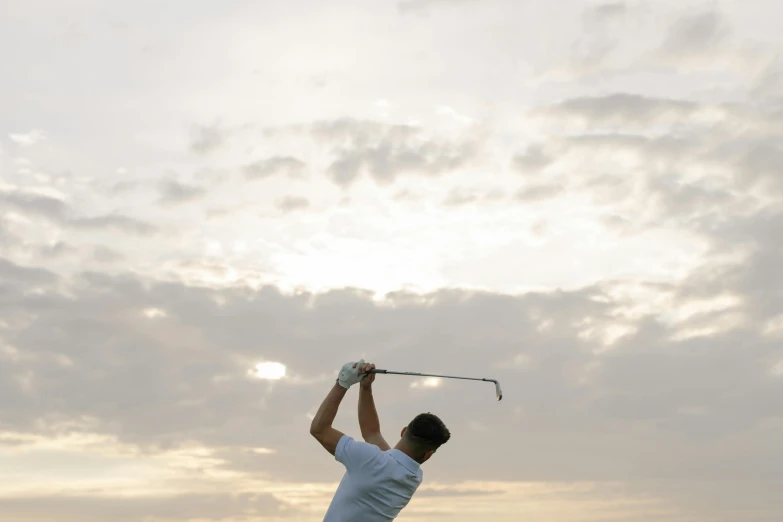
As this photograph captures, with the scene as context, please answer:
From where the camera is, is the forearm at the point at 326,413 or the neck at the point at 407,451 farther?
the neck at the point at 407,451

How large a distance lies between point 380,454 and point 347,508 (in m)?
0.82

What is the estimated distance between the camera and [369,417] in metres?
11.7

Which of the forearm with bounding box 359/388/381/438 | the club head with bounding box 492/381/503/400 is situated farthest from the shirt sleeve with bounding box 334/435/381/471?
the club head with bounding box 492/381/503/400

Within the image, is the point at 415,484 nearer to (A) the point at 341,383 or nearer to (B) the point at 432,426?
(B) the point at 432,426

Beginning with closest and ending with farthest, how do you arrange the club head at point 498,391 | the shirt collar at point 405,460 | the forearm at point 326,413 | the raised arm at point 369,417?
the forearm at point 326,413
the shirt collar at point 405,460
the raised arm at point 369,417
the club head at point 498,391

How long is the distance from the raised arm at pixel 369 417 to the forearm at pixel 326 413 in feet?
2.48

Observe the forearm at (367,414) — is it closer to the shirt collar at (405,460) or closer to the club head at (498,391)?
the shirt collar at (405,460)

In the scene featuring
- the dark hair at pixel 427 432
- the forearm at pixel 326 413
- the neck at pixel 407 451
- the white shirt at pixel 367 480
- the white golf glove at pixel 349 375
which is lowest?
the white shirt at pixel 367 480

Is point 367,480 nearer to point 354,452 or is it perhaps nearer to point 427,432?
point 354,452

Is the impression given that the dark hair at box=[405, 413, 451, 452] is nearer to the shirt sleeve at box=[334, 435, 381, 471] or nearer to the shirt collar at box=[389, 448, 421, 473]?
the shirt collar at box=[389, 448, 421, 473]

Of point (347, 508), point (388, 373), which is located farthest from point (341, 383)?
point (347, 508)

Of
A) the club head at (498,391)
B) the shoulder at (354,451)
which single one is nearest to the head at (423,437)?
the shoulder at (354,451)

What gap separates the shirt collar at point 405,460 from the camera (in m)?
10.8

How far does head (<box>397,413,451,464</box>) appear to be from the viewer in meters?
10.7
